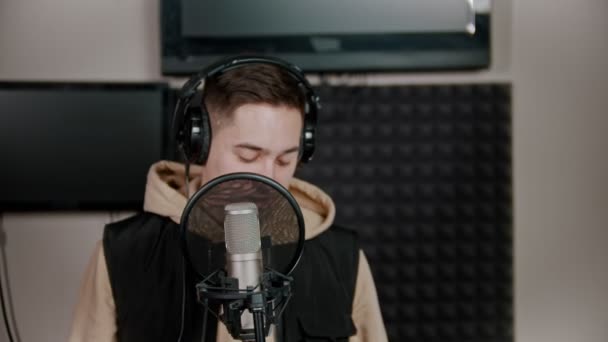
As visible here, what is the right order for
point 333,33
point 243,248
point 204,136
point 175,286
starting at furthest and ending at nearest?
1. point 333,33
2. point 175,286
3. point 204,136
4. point 243,248

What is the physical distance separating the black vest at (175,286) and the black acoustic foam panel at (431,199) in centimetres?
38

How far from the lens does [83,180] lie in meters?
1.59

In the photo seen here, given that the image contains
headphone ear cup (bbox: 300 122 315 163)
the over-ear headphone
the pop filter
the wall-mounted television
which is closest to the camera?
the pop filter

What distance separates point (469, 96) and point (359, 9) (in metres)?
0.35

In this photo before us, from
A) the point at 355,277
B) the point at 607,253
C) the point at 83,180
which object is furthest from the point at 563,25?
the point at 83,180

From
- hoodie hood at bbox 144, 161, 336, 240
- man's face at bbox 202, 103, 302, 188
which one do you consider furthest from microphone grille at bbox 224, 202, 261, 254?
hoodie hood at bbox 144, 161, 336, 240

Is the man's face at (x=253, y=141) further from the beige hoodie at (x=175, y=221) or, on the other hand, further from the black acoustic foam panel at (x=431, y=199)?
the black acoustic foam panel at (x=431, y=199)

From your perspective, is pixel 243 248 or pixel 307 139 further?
pixel 307 139

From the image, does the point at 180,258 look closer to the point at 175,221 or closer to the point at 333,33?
the point at 175,221

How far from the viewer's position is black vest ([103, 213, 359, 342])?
1.12 meters

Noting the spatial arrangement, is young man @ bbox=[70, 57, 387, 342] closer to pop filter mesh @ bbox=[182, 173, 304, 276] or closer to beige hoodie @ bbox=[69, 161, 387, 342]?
beige hoodie @ bbox=[69, 161, 387, 342]

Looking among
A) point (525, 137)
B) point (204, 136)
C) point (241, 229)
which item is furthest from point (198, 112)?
point (525, 137)

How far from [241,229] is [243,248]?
0.02 m

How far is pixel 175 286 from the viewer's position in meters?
1.14
